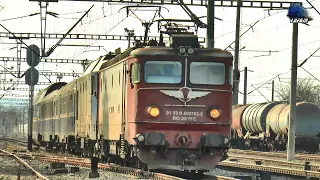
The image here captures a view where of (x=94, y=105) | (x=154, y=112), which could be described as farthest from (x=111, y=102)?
(x=154, y=112)

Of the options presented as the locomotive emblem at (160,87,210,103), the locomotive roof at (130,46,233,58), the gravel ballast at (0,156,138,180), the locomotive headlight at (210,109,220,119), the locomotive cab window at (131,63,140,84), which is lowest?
the gravel ballast at (0,156,138,180)

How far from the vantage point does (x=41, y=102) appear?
4778cm

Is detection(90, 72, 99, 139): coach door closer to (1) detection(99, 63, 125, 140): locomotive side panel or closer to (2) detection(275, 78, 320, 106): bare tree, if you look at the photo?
(1) detection(99, 63, 125, 140): locomotive side panel

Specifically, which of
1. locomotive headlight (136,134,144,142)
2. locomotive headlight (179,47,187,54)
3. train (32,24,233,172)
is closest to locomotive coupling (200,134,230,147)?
train (32,24,233,172)

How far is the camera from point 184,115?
17719 millimetres

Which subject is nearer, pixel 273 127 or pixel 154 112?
pixel 154 112

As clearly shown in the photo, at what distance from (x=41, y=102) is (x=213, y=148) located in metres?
31.2

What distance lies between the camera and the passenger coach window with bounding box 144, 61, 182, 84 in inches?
706

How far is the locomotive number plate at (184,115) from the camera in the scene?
17.7 meters

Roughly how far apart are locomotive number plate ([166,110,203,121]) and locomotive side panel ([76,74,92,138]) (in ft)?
24.2

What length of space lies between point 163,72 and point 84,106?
8.57 m

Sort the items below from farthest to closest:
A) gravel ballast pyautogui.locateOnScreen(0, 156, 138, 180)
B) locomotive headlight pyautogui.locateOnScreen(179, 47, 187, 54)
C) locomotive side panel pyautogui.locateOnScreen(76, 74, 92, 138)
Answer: locomotive side panel pyautogui.locateOnScreen(76, 74, 92, 138)
gravel ballast pyautogui.locateOnScreen(0, 156, 138, 180)
locomotive headlight pyautogui.locateOnScreen(179, 47, 187, 54)

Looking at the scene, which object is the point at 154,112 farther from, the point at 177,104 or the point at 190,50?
the point at 190,50

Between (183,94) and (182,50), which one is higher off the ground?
(182,50)
